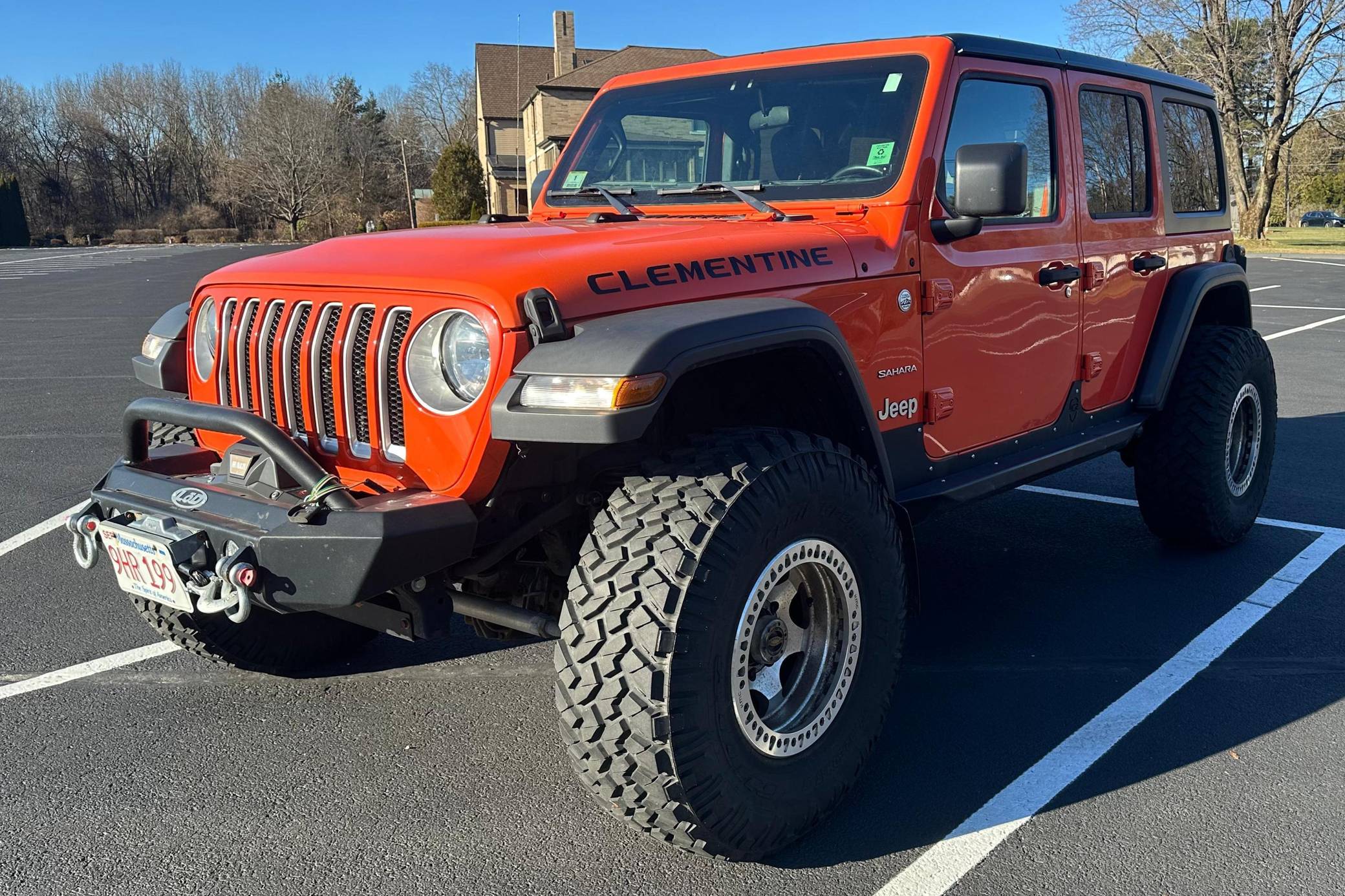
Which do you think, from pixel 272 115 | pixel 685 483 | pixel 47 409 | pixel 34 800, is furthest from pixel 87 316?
pixel 272 115

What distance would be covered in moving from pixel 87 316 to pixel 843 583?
16.9 metres

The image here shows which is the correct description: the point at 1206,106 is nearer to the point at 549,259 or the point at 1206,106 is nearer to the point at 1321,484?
the point at 1321,484

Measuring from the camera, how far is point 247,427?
262 cm

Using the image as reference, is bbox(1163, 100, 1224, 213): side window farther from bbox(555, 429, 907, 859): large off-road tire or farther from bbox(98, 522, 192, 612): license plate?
bbox(98, 522, 192, 612): license plate

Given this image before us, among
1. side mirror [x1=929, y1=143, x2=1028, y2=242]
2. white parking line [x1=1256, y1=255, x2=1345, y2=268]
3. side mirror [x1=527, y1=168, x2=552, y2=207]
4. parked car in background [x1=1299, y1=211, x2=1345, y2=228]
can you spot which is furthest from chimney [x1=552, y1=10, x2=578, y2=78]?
side mirror [x1=929, y1=143, x2=1028, y2=242]

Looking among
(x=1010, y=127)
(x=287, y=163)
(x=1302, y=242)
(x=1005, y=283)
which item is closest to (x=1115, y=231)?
(x=1010, y=127)

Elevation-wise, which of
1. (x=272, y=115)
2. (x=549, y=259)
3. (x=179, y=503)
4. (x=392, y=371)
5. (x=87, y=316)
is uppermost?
(x=272, y=115)

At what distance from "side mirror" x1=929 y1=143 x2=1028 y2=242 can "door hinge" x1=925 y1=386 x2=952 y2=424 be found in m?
0.58

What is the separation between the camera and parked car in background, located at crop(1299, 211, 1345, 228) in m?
70.5

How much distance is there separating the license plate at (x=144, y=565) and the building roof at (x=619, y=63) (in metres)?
48.0

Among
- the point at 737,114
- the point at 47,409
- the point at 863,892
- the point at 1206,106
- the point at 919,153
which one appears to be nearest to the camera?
the point at 863,892

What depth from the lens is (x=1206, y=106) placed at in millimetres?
5348

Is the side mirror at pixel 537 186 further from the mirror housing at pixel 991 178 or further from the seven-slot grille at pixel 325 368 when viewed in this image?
the mirror housing at pixel 991 178

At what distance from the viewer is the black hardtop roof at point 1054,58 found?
12.0 ft
